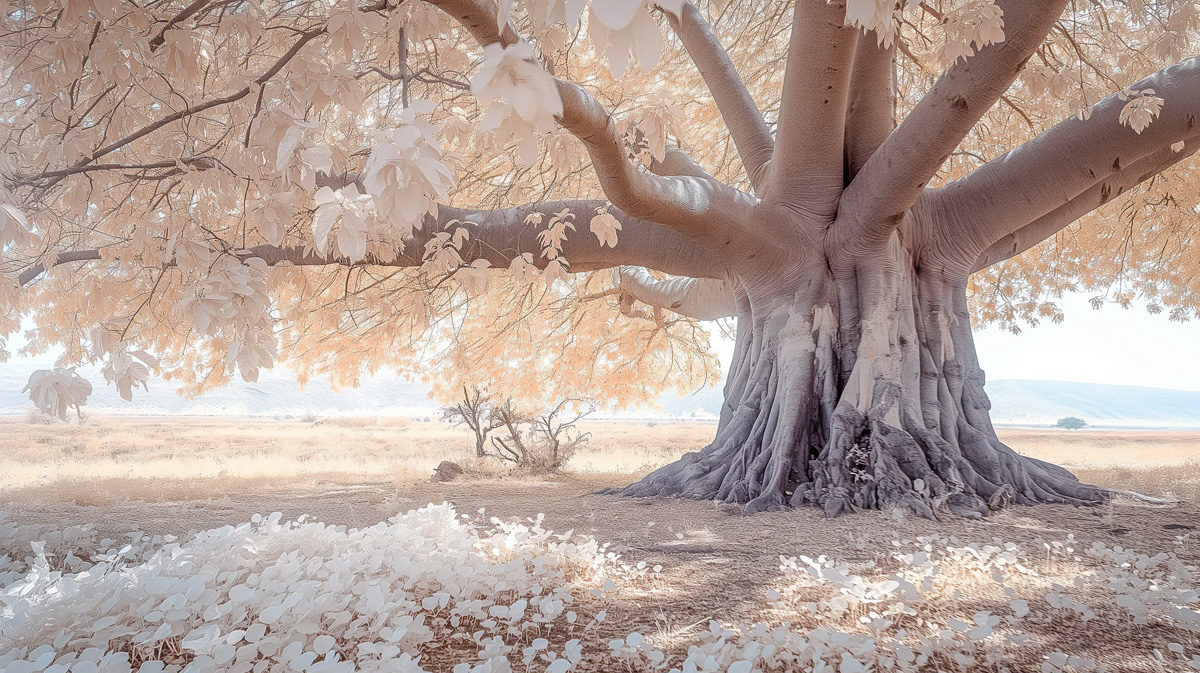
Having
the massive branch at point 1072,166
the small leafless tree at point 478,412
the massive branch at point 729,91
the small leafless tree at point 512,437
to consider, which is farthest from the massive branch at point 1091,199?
the small leafless tree at point 478,412

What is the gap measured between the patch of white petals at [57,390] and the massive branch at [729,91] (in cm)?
528

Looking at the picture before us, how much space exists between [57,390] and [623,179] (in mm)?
2762

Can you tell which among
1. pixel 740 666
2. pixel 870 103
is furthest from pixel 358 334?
pixel 740 666

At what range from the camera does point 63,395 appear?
229cm

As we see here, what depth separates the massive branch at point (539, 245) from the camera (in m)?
5.73

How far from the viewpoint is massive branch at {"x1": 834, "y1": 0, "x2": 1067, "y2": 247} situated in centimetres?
367

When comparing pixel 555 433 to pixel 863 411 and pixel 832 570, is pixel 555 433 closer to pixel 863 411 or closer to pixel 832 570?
pixel 863 411

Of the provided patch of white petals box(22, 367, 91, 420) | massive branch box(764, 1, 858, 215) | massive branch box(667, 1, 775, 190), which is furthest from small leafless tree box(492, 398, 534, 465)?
patch of white petals box(22, 367, 91, 420)

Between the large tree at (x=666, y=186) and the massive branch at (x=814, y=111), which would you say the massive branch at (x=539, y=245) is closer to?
the large tree at (x=666, y=186)

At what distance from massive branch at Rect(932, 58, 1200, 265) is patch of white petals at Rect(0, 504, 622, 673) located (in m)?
4.60

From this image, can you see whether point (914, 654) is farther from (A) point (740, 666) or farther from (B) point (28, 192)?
(B) point (28, 192)

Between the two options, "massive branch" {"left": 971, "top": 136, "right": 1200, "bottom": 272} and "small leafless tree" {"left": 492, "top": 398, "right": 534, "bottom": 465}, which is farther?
"small leafless tree" {"left": 492, "top": 398, "right": 534, "bottom": 465}

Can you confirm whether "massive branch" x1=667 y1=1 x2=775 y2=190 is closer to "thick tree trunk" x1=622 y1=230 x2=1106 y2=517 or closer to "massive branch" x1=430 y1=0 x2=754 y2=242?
"massive branch" x1=430 y1=0 x2=754 y2=242

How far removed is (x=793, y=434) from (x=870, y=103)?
10.0ft
